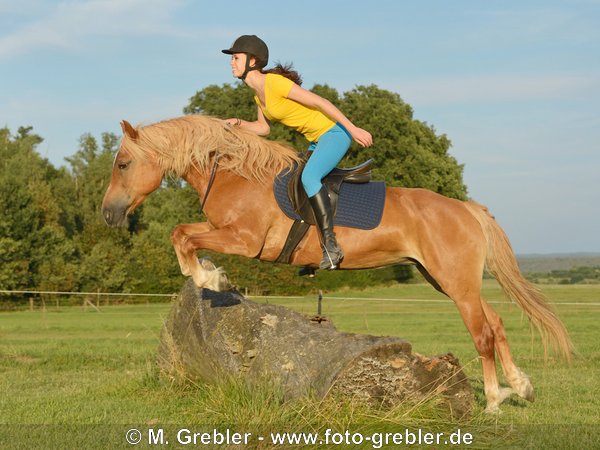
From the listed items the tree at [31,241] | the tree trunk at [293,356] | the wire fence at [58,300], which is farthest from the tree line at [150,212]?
the tree trunk at [293,356]

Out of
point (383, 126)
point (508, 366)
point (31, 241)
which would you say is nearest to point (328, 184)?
point (508, 366)

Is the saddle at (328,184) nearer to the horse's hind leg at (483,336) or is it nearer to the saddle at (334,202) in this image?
the saddle at (334,202)

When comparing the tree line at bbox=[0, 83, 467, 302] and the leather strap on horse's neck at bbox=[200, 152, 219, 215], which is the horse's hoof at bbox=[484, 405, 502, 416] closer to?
the leather strap on horse's neck at bbox=[200, 152, 219, 215]

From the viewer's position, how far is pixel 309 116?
7898 millimetres

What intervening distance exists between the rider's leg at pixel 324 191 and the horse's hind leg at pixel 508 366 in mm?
1835

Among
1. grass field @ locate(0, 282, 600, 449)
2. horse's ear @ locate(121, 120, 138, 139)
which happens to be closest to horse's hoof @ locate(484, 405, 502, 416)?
grass field @ locate(0, 282, 600, 449)

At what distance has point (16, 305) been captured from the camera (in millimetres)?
39281

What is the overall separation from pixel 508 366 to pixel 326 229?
2444mm

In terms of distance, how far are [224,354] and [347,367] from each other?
5.45 feet

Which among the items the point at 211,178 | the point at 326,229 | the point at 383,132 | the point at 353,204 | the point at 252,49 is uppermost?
the point at 383,132

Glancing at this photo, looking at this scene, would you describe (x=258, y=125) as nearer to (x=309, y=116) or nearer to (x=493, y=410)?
(x=309, y=116)

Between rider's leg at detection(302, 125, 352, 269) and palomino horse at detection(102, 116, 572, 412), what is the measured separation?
0.55 feet

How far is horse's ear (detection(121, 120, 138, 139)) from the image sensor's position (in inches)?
312

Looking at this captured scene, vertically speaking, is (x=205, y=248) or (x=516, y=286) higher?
(x=205, y=248)
